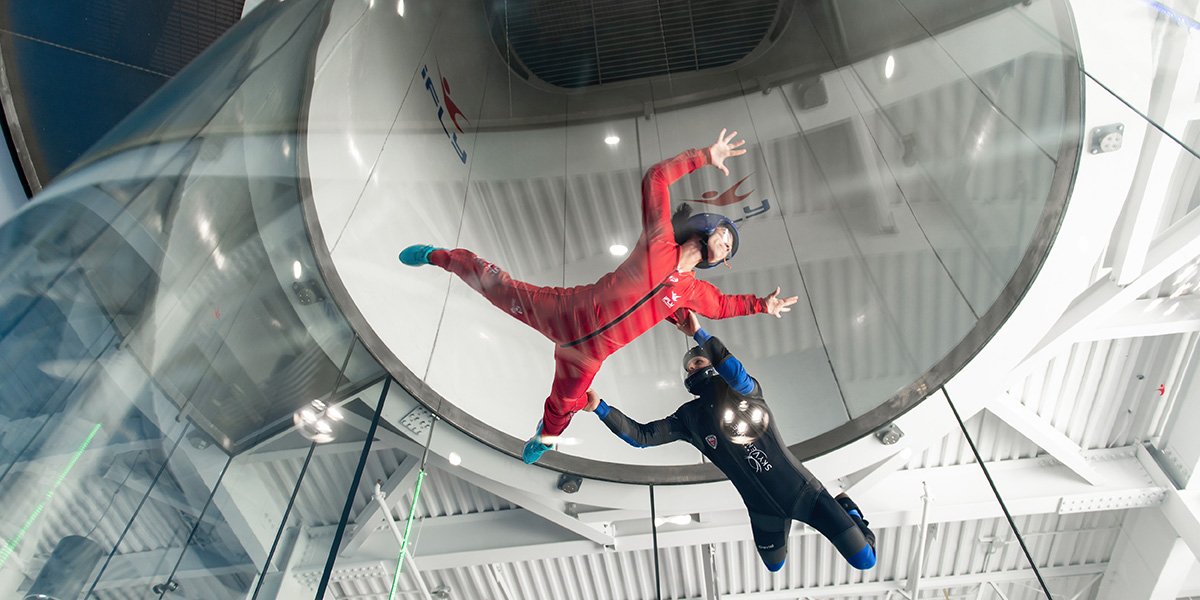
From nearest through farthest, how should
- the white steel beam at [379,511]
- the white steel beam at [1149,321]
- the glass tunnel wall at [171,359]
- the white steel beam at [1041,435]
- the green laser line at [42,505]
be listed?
the green laser line at [42,505] < the glass tunnel wall at [171,359] < the white steel beam at [379,511] < the white steel beam at [1041,435] < the white steel beam at [1149,321]

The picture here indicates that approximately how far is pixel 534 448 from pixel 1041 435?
283 cm

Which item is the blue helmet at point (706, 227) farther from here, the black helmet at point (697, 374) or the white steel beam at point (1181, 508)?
the white steel beam at point (1181, 508)

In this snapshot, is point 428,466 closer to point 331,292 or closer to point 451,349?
point 451,349

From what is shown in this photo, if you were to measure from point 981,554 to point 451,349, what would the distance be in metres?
1.82

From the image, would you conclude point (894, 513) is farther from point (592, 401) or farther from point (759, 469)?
point (592, 401)

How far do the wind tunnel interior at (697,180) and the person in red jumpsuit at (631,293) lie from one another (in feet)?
0.30

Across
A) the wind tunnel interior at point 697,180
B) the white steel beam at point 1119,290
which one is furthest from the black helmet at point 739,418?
the white steel beam at point 1119,290

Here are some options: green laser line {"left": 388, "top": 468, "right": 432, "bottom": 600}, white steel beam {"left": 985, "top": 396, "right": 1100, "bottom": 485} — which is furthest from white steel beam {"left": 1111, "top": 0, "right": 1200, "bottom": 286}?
green laser line {"left": 388, "top": 468, "right": 432, "bottom": 600}

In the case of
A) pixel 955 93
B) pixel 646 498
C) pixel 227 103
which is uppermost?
pixel 955 93

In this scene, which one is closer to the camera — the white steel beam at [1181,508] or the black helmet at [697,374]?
the black helmet at [697,374]

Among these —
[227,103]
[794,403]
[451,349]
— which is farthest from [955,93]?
[227,103]

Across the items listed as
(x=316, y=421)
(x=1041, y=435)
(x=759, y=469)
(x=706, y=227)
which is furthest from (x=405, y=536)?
(x=1041, y=435)

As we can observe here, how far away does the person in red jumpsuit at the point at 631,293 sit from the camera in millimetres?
2105

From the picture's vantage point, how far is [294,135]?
7.95 ft
